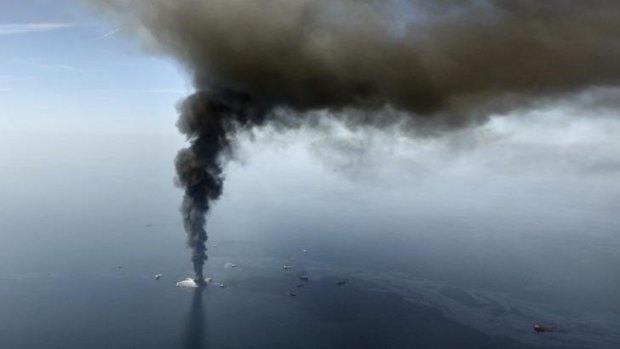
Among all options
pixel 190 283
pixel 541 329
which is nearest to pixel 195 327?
pixel 190 283

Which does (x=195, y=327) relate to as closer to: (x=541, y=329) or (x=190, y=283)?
(x=190, y=283)

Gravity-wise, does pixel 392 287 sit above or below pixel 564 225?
below

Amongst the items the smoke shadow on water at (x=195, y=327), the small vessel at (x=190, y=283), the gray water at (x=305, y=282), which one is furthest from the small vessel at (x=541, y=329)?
the small vessel at (x=190, y=283)

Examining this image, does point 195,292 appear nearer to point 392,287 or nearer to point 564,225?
point 392,287

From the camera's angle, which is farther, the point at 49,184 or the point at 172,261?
the point at 49,184

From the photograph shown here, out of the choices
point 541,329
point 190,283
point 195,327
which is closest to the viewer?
point 195,327

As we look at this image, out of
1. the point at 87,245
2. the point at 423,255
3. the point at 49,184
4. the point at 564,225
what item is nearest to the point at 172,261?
the point at 87,245

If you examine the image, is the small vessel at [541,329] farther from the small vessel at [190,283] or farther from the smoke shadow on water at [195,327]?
the small vessel at [190,283]

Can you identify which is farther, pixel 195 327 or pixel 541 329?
pixel 541 329
